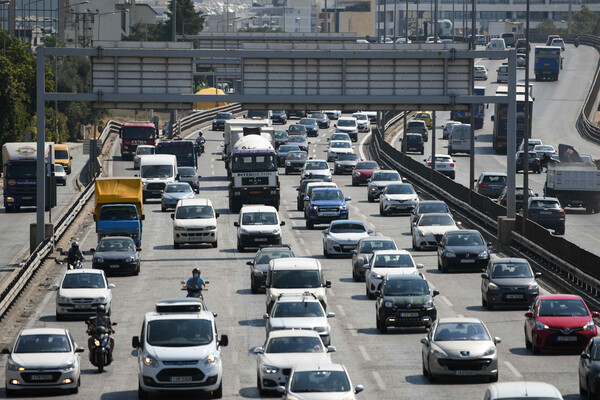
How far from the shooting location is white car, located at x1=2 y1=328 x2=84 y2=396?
26266mm

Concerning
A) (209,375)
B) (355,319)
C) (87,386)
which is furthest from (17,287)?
(209,375)

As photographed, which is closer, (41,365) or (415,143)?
(41,365)

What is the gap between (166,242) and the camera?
54.8 metres

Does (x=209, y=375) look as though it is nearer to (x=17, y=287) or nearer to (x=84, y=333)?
(x=84, y=333)

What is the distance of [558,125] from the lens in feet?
387

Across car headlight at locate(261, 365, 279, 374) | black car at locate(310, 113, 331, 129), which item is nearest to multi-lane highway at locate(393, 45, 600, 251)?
black car at locate(310, 113, 331, 129)

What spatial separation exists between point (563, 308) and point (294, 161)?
52.1m

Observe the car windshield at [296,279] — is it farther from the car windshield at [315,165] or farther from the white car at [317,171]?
the car windshield at [315,165]

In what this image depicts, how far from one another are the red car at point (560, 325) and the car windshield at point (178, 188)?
118ft

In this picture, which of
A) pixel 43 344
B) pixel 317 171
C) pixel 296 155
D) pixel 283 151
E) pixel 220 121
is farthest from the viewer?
pixel 220 121

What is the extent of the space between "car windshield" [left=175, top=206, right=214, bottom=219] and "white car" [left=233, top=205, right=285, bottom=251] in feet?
7.08

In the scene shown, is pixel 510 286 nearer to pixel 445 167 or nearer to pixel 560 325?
pixel 560 325

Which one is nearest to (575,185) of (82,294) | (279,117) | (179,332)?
(82,294)

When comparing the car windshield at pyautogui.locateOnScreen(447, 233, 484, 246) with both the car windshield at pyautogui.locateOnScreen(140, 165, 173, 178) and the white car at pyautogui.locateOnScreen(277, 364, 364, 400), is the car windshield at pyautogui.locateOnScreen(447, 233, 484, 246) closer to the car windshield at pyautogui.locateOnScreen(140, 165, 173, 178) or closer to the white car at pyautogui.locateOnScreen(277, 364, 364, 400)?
the white car at pyautogui.locateOnScreen(277, 364, 364, 400)
